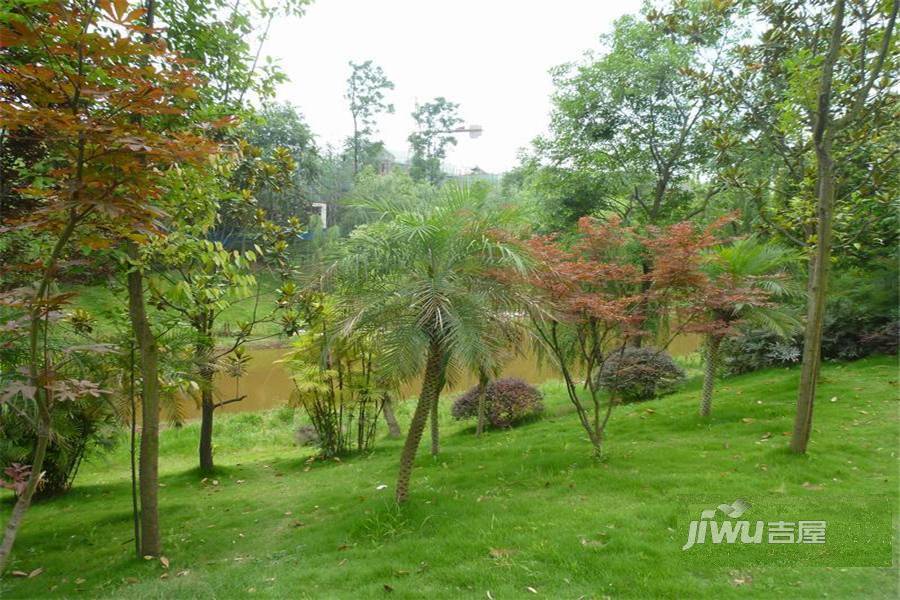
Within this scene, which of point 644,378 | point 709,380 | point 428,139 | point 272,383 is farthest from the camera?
point 428,139

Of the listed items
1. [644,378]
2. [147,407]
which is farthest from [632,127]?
[147,407]

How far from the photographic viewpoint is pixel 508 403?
8.67 m

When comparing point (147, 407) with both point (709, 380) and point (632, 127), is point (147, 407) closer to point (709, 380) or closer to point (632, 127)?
point (709, 380)

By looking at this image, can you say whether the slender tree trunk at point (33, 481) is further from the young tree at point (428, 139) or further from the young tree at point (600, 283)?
the young tree at point (428, 139)

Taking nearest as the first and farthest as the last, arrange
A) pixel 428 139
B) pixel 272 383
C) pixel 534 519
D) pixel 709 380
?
1. pixel 534 519
2. pixel 709 380
3. pixel 272 383
4. pixel 428 139

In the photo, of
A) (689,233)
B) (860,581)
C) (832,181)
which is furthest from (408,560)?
(832,181)

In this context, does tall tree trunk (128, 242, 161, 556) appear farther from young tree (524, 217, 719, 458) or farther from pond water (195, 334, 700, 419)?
pond water (195, 334, 700, 419)

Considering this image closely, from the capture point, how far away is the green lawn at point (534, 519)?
3.29m

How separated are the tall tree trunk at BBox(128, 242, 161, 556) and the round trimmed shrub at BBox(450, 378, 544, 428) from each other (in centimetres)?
517

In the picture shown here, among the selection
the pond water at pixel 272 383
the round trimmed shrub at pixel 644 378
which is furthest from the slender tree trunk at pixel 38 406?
the pond water at pixel 272 383

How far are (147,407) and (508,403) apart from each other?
18.0ft

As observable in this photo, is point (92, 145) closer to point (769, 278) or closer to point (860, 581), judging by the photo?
point (860, 581)

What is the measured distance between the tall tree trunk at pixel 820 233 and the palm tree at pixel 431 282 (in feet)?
8.92

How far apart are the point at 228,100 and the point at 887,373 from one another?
9.07 metres
